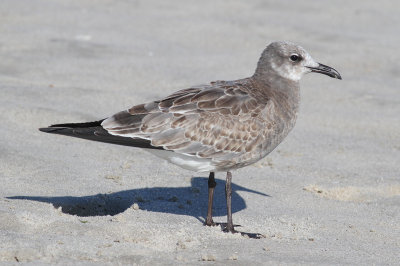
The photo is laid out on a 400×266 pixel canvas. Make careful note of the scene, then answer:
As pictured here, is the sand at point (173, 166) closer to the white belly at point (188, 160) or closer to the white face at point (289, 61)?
the white belly at point (188, 160)

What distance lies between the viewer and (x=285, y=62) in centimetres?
745

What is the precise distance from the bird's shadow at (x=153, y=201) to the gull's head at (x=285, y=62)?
1302 mm

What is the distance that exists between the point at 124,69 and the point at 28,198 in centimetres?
488

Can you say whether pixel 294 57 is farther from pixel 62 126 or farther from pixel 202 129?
pixel 62 126

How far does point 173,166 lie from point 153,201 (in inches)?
41.4

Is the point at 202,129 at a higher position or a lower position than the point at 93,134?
higher

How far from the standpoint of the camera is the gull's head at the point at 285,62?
24.4 feet

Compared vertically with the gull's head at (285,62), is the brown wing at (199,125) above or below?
below

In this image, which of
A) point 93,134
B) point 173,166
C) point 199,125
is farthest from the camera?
point 173,166

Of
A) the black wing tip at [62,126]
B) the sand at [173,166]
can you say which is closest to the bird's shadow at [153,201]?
the sand at [173,166]

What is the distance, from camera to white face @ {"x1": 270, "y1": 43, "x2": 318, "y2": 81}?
24.4ft

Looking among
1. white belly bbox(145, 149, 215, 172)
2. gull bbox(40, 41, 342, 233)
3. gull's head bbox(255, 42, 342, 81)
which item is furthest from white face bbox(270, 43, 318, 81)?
white belly bbox(145, 149, 215, 172)

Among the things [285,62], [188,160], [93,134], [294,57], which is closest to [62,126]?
[93,134]

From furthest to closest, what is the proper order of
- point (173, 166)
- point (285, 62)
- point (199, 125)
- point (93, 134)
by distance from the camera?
point (173, 166), point (285, 62), point (199, 125), point (93, 134)
